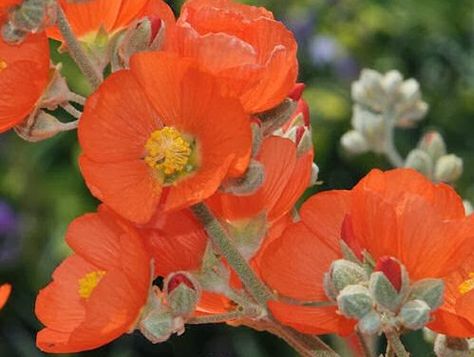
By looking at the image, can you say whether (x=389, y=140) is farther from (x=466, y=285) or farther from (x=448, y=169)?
(x=466, y=285)

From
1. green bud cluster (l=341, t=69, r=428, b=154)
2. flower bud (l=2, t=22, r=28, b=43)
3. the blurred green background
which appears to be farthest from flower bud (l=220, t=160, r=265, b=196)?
the blurred green background

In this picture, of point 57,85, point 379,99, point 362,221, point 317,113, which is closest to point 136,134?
point 57,85

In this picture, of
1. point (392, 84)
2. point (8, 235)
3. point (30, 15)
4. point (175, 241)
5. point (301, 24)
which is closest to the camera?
point (30, 15)

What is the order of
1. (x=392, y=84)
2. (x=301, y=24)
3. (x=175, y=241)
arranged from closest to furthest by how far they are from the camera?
1. (x=175, y=241)
2. (x=392, y=84)
3. (x=301, y=24)

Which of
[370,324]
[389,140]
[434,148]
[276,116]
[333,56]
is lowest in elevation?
[333,56]

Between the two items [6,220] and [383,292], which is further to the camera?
[6,220]

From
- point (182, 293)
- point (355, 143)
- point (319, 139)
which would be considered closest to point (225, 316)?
point (182, 293)

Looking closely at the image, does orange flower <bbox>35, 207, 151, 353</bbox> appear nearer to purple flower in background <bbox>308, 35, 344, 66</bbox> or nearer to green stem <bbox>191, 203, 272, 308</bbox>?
green stem <bbox>191, 203, 272, 308</bbox>

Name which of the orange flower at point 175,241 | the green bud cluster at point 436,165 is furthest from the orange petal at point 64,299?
the green bud cluster at point 436,165
